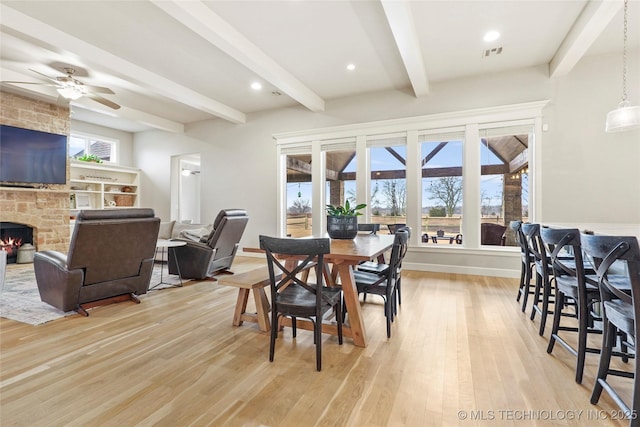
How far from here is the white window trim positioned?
4367 millimetres

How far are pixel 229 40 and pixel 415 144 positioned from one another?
3.24m

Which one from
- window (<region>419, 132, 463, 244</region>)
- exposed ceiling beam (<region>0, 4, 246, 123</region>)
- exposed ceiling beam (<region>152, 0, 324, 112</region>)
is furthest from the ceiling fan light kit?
window (<region>419, 132, 463, 244</region>)

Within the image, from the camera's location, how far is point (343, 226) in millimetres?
2861

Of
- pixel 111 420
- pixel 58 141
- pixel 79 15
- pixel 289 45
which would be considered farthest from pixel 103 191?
pixel 111 420

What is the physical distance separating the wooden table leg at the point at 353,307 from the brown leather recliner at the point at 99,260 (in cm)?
217

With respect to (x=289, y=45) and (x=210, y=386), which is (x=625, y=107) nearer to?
(x=289, y=45)

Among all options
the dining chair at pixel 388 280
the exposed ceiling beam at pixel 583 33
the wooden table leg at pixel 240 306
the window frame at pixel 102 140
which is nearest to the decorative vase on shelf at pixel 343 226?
the dining chair at pixel 388 280

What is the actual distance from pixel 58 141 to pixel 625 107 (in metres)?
8.82

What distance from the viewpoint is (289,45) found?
12.6 ft

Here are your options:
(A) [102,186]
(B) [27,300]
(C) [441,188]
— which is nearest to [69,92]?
(B) [27,300]

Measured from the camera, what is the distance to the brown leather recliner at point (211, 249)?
401cm

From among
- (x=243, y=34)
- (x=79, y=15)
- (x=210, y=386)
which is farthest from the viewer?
(x=243, y=34)

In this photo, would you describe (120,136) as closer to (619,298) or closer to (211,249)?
(211,249)

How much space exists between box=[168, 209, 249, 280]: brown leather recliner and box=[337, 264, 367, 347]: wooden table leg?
2.29 m
